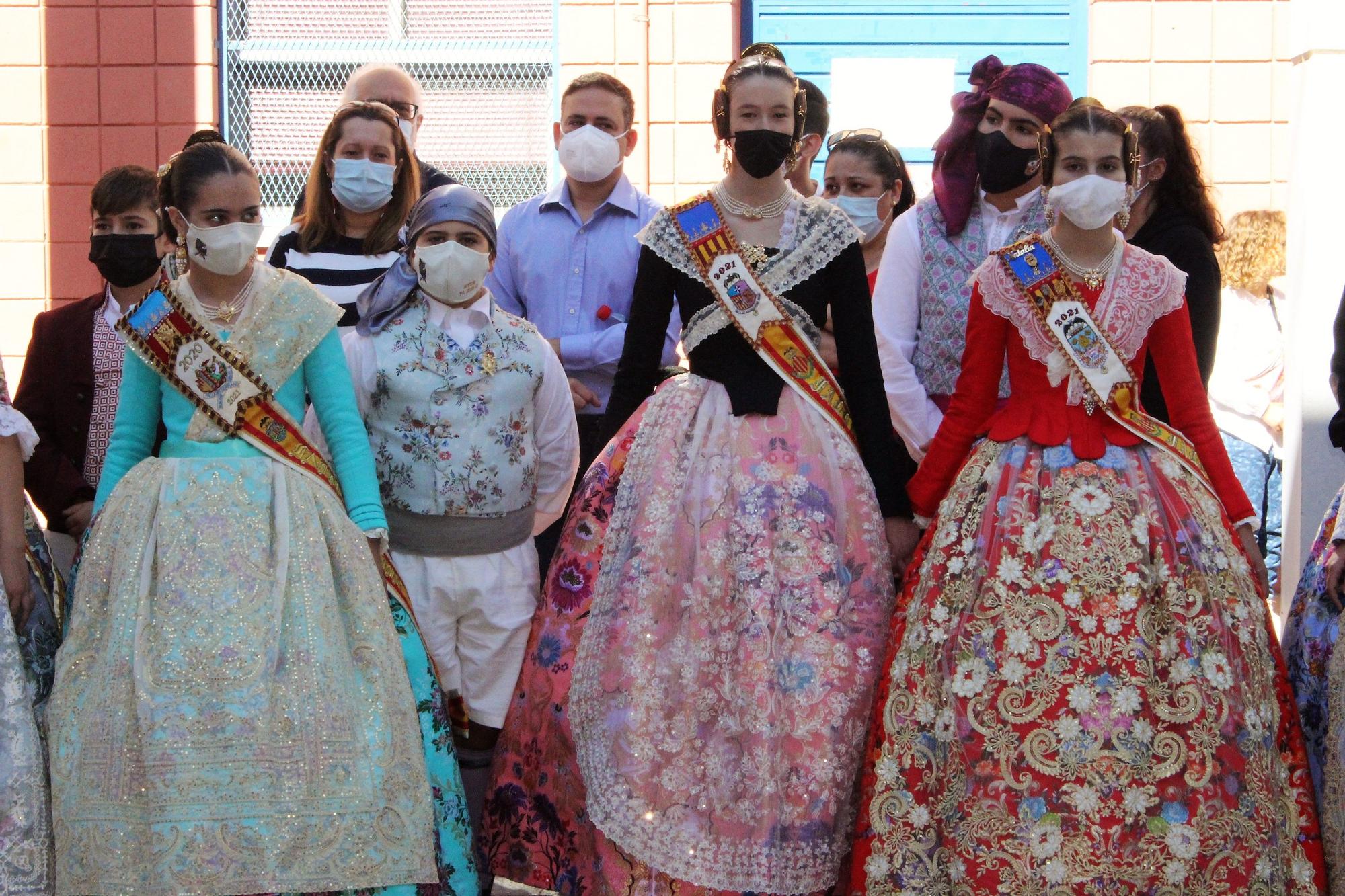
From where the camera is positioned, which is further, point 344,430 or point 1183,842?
point 344,430

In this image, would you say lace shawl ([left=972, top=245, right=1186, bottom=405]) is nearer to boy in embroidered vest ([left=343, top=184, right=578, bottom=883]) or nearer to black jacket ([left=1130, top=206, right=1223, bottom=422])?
black jacket ([left=1130, top=206, right=1223, bottom=422])

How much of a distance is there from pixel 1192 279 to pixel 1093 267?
0.50m

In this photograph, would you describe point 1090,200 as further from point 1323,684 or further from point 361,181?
point 361,181

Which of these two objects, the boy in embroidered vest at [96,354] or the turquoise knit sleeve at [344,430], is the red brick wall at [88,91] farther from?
the turquoise knit sleeve at [344,430]

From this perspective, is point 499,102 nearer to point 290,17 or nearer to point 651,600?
point 290,17

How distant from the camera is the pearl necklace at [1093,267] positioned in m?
3.87

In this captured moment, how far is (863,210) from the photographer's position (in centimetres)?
483

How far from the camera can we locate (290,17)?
843 centimetres

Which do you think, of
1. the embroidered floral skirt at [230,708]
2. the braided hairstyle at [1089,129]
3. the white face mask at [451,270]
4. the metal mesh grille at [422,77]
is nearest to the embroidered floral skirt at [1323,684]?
the braided hairstyle at [1089,129]

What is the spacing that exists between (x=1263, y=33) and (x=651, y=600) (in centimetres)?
573

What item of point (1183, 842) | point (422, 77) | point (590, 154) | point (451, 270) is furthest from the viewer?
point (422, 77)

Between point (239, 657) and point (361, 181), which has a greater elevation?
point (361, 181)

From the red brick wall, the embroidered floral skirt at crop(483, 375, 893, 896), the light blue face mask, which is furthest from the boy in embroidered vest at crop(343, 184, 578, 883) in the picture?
the red brick wall

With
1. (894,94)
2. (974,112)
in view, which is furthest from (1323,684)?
(894,94)
